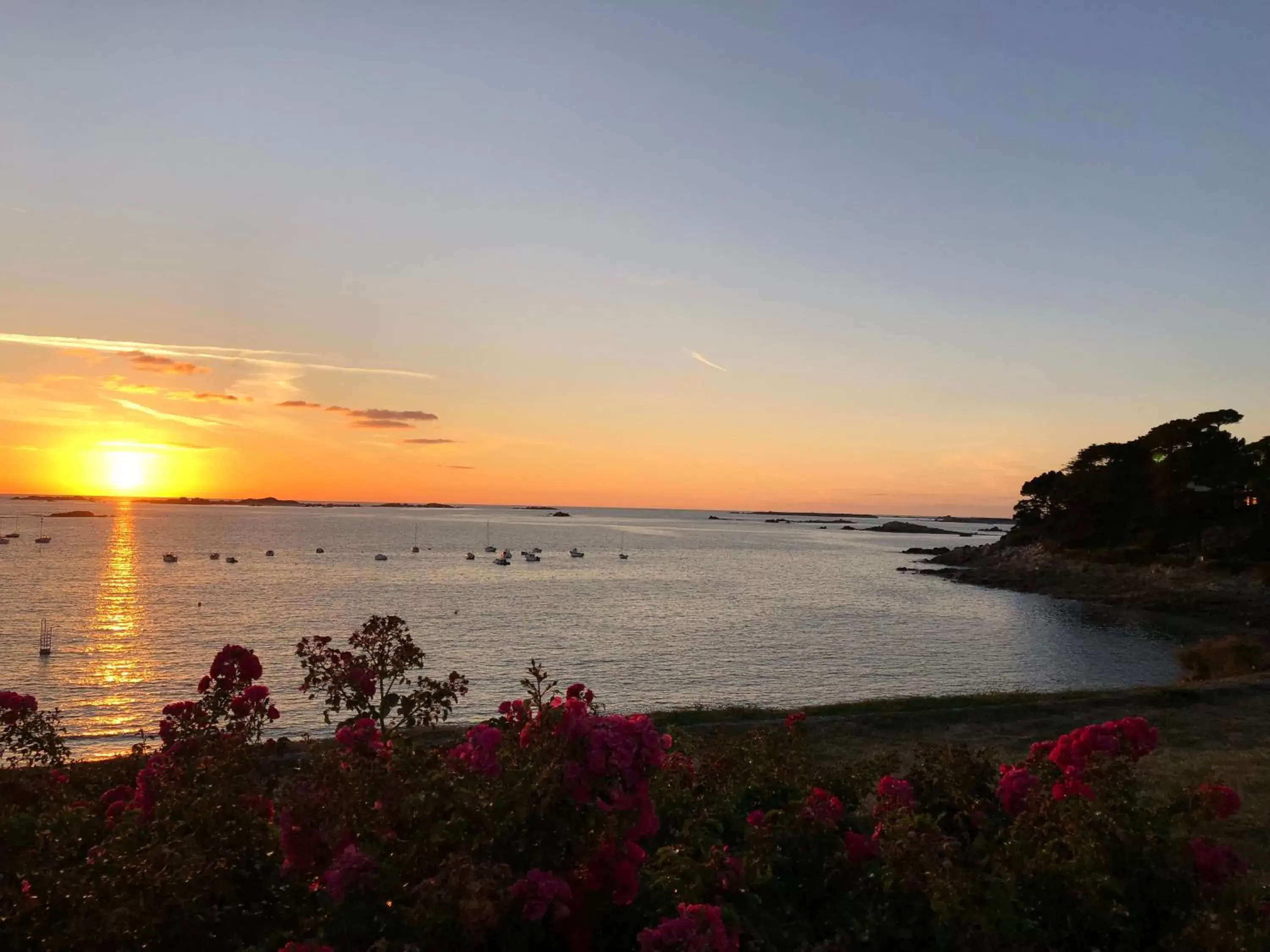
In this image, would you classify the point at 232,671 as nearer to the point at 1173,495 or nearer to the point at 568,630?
the point at 568,630

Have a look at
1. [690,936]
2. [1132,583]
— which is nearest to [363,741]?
[690,936]

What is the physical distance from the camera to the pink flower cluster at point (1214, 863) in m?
4.93

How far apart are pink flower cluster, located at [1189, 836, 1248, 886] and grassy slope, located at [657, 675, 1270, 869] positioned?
7.21 meters

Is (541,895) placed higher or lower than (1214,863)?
higher

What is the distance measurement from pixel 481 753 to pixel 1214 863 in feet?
14.5

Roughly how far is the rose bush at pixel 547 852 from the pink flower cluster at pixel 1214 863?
0.01 metres

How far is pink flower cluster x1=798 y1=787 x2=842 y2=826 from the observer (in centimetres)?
486

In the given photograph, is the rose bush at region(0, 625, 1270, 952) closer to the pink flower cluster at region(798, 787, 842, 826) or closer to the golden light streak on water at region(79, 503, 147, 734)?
the pink flower cluster at region(798, 787, 842, 826)

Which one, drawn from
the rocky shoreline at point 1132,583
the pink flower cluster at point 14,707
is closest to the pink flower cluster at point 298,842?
the pink flower cluster at point 14,707

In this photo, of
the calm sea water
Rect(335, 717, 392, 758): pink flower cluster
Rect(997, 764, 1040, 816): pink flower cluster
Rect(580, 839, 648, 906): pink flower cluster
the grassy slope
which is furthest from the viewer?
the calm sea water

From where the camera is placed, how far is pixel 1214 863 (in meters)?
4.95

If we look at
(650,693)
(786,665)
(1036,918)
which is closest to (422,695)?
(1036,918)

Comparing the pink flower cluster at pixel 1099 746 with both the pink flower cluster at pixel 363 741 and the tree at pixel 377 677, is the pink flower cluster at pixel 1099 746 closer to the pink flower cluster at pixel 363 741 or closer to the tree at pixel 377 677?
the tree at pixel 377 677

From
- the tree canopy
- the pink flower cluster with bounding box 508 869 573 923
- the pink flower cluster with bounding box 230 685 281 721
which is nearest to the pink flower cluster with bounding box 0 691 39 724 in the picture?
the pink flower cluster with bounding box 230 685 281 721
